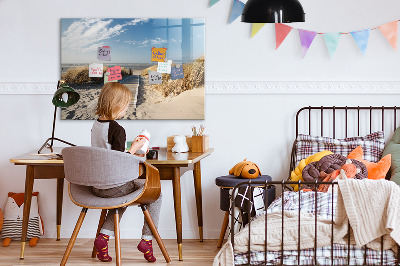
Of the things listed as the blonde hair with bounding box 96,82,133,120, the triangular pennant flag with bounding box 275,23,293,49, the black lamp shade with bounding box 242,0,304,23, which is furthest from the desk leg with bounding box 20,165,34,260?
the triangular pennant flag with bounding box 275,23,293,49

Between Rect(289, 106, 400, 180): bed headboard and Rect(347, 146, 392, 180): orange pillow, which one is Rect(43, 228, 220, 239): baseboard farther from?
Rect(347, 146, 392, 180): orange pillow

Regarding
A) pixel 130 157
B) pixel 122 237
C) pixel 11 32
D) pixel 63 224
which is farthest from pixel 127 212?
pixel 11 32

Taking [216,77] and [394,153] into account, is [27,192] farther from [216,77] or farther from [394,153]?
[394,153]

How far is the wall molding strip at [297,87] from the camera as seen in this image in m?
4.24

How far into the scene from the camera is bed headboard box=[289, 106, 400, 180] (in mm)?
4258

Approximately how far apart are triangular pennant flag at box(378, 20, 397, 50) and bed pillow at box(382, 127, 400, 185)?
24.6 inches

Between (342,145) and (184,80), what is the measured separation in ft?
3.96

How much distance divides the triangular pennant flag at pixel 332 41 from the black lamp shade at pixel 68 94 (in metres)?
1.80

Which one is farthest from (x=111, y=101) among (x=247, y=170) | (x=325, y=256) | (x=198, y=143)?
(x=325, y=256)

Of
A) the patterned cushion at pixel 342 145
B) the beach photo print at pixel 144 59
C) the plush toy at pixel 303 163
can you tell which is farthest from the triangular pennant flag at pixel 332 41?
the beach photo print at pixel 144 59

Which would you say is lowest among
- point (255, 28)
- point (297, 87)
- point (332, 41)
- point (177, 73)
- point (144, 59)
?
point (297, 87)

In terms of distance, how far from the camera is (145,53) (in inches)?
170

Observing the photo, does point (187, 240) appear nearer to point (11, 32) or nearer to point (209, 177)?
point (209, 177)

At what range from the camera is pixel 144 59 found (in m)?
4.31
